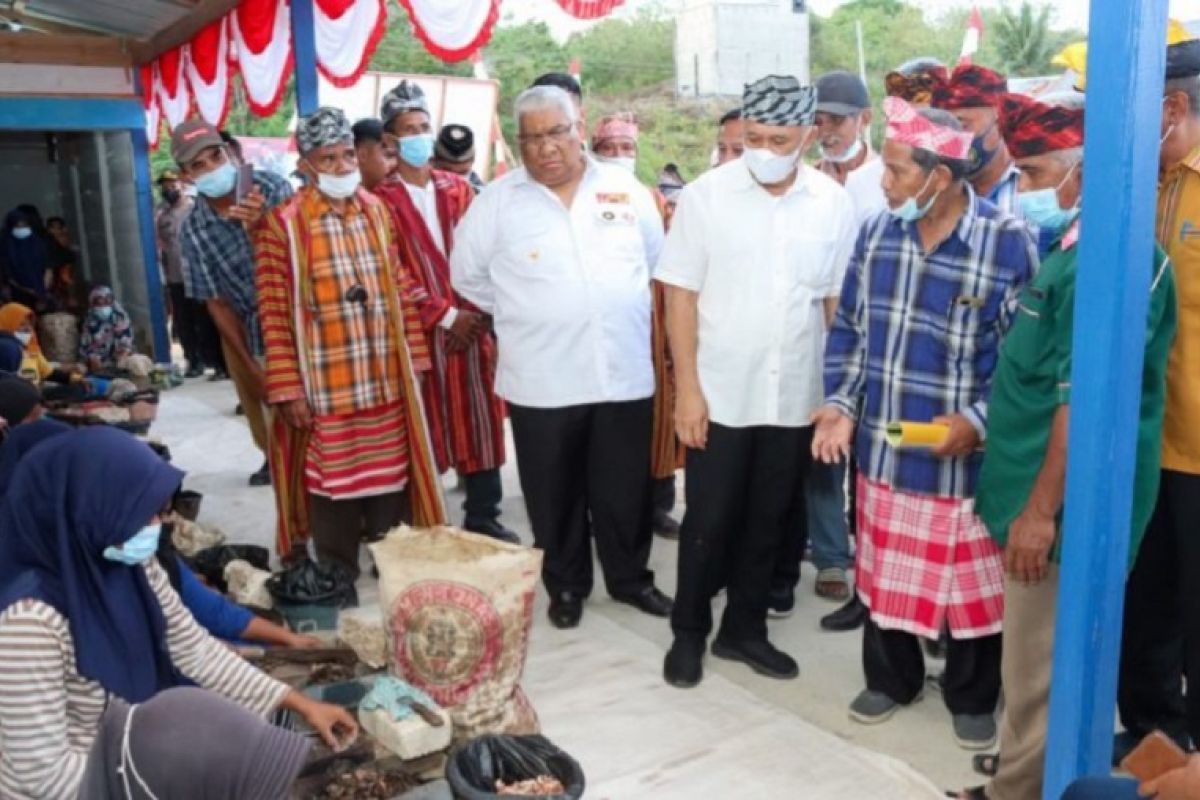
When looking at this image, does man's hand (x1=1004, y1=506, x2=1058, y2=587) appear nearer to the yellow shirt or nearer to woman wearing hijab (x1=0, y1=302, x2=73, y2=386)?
the yellow shirt

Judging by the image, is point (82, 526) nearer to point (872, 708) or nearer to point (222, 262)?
point (872, 708)

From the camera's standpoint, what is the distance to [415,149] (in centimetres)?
446

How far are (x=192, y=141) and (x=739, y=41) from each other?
87.2 feet

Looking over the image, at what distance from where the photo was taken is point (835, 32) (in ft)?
118

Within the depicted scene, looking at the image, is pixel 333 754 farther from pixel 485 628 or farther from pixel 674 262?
pixel 674 262

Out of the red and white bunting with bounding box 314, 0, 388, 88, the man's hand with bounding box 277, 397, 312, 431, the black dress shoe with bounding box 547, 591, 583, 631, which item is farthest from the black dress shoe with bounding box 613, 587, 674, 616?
the red and white bunting with bounding box 314, 0, 388, 88

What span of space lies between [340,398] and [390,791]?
67.6 inches

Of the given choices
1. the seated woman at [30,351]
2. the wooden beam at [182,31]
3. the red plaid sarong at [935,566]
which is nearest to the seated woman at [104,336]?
the seated woman at [30,351]

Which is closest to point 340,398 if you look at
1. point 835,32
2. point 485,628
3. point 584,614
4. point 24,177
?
point 584,614

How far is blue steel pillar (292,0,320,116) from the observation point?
562 centimetres

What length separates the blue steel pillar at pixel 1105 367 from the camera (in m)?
1.67

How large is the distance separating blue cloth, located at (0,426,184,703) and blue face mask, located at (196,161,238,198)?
238 cm

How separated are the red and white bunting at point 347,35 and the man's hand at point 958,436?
4256 millimetres

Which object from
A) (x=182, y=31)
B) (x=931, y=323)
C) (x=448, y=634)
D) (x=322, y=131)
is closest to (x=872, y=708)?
(x=931, y=323)
